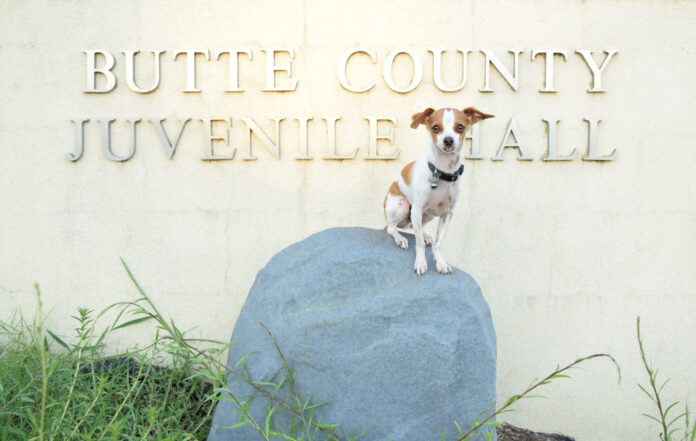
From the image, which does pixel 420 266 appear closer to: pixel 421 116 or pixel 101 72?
pixel 421 116

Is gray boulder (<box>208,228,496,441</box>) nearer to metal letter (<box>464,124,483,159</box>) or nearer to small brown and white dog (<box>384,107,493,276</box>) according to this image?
small brown and white dog (<box>384,107,493,276</box>)

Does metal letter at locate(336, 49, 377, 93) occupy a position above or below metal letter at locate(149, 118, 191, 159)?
above

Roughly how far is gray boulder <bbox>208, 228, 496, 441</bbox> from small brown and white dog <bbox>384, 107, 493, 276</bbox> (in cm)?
24

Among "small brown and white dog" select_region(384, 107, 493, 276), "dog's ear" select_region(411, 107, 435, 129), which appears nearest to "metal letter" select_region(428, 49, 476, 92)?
"small brown and white dog" select_region(384, 107, 493, 276)

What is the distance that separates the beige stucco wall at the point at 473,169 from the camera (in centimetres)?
423

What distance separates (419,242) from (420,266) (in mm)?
148

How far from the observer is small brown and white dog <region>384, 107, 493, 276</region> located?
2.71 metres

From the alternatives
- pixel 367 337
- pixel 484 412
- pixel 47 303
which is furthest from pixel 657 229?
pixel 47 303

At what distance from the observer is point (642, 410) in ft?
13.8

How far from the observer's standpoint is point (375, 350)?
268 centimetres

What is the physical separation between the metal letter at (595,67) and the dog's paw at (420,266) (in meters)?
2.51

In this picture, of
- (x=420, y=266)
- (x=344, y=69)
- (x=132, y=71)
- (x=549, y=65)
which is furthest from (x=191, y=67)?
(x=549, y=65)

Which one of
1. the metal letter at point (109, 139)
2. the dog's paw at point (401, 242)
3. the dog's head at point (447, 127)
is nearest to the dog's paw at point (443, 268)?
the dog's paw at point (401, 242)

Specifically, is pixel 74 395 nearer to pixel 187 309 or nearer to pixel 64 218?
pixel 187 309
